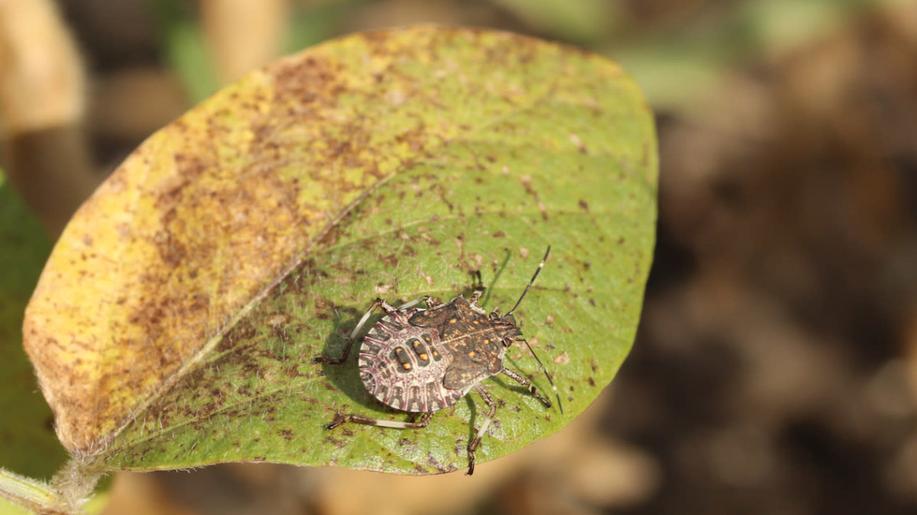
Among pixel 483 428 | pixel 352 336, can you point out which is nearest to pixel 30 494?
pixel 352 336

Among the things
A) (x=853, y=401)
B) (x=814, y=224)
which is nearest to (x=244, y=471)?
(x=853, y=401)

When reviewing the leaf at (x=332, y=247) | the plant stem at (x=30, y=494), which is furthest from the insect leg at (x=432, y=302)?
the plant stem at (x=30, y=494)

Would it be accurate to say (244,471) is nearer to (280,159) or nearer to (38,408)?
(38,408)

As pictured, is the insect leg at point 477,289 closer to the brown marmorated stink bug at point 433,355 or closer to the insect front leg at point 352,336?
the brown marmorated stink bug at point 433,355

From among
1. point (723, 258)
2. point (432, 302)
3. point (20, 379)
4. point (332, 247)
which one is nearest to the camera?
point (332, 247)

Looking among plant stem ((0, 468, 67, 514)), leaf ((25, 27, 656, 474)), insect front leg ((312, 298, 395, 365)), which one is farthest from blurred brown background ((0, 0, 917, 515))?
plant stem ((0, 468, 67, 514))

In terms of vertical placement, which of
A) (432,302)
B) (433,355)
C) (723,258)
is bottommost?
(723,258)

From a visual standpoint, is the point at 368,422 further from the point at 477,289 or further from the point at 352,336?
the point at 477,289
